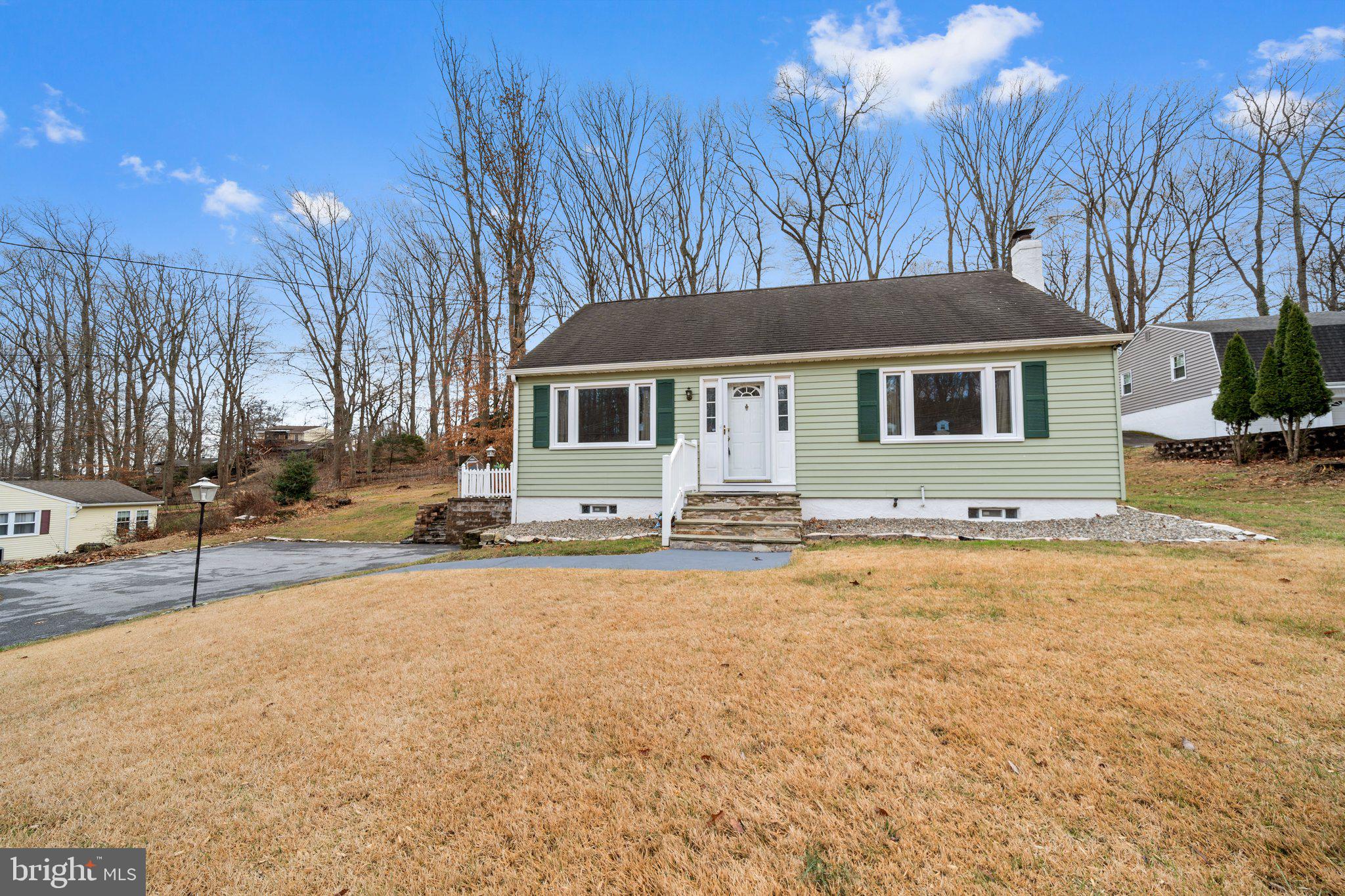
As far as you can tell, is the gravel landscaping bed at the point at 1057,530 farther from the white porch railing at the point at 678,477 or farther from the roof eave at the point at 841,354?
the roof eave at the point at 841,354

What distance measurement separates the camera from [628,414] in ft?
34.4

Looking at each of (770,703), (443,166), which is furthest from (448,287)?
(770,703)

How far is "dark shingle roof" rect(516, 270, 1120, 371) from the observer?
923cm

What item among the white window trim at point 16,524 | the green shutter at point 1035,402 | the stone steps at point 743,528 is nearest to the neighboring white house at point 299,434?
the white window trim at point 16,524

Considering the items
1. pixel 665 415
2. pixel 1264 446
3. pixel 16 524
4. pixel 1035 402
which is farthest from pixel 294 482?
pixel 1264 446

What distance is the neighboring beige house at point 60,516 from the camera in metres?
18.3

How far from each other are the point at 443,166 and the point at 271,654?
58.8ft

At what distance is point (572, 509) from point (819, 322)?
6.22 metres

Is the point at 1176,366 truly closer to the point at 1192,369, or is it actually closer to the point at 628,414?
the point at 1192,369

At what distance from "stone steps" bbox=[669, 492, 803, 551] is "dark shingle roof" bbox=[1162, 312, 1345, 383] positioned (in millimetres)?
16783

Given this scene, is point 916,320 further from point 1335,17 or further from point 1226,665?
point 1335,17

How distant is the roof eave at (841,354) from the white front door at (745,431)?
0.55 m

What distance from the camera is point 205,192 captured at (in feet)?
55.5

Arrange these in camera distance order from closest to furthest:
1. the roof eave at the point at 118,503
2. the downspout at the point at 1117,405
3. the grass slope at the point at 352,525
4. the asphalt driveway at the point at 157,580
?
the asphalt driveway at the point at 157,580 < the downspout at the point at 1117,405 < the grass slope at the point at 352,525 < the roof eave at the point at 118,503
